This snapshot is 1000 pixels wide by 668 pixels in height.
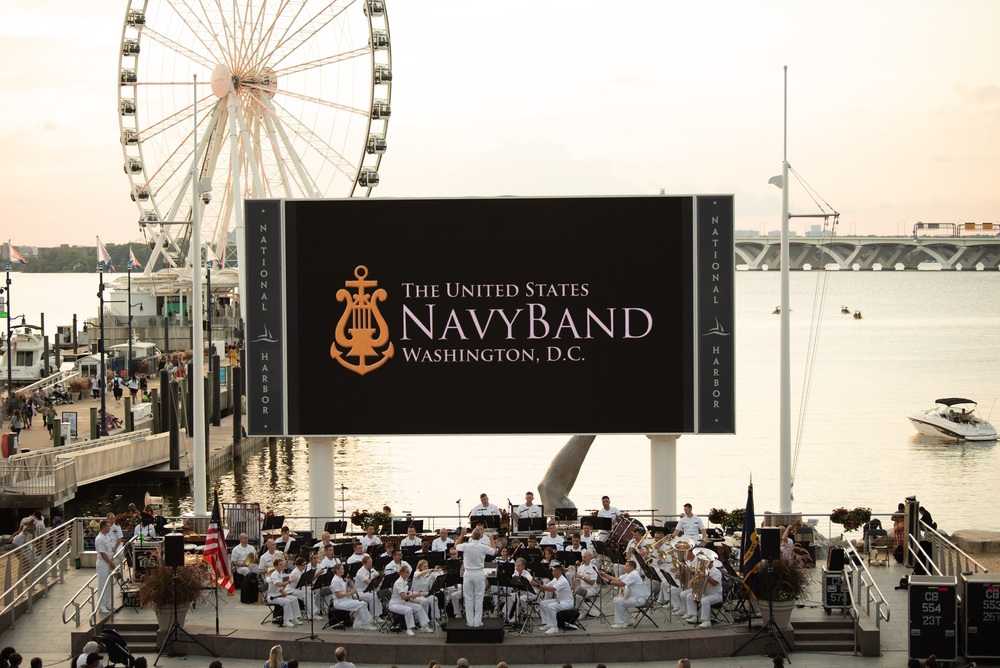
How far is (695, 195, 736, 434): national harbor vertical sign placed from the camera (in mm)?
22016

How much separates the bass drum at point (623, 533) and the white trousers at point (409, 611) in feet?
11.9

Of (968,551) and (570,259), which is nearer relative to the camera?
(570,259)

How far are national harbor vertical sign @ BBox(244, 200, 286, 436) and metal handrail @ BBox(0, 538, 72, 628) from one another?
3787 mm

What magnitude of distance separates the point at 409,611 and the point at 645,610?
328cm

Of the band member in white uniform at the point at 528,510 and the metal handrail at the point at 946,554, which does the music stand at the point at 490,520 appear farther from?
the metal handrail at the point at 946,554

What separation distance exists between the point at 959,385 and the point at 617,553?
63752 millimetres

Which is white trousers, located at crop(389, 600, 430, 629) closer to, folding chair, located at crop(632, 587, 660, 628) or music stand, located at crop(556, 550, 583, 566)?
music stand, located at crop(556, 550, 583, 566)

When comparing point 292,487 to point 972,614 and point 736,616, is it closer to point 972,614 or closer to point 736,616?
point 736,616

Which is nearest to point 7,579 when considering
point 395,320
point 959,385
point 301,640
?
point 301,640

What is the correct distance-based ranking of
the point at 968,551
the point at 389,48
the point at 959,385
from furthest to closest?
the point at 959,385 < the point at 389,48 < the point at 968,551

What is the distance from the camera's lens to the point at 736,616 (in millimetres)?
17812

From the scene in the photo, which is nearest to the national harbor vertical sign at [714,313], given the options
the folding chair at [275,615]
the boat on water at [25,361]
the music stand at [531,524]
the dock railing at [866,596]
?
the music stand at [531,524]

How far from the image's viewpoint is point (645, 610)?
58.1ft

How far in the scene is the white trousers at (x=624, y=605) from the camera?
17.4 metres
